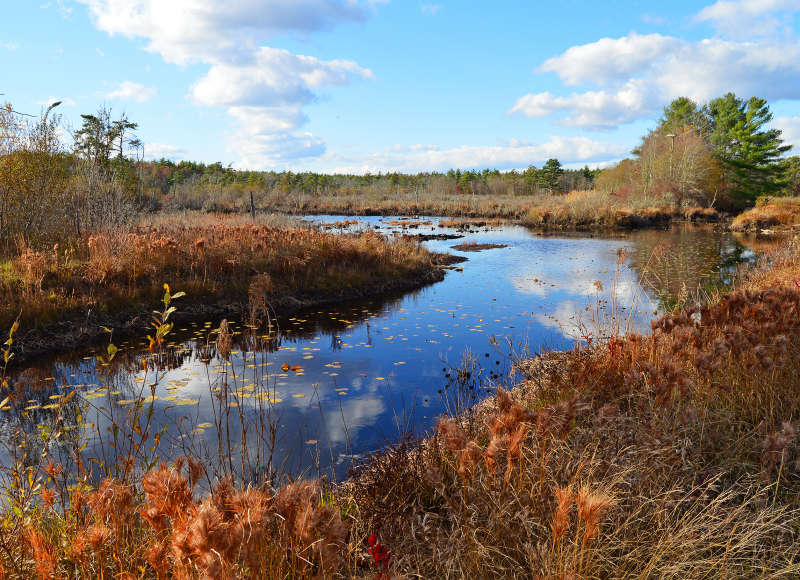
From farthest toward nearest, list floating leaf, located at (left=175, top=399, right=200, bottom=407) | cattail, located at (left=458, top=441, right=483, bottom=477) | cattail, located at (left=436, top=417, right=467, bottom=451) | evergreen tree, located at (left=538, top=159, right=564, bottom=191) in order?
evergreen tree, located at (left=538, top=159, right=564, bottom=191) < floating leaf, located at (left=175, top=399, right=200, bottom=407) < cattail, located at (left=436, top=417, right=467, bottom=451) < cattail, located at (left=458, top=441, right=483, bottom=477)

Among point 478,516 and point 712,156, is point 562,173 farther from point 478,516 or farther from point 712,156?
point 478,516

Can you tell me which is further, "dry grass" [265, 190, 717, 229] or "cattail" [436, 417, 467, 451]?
"dry grass" [265, 190, 717, 229]

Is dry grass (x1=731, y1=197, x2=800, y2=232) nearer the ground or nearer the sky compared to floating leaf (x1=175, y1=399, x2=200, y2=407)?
nearer the sky

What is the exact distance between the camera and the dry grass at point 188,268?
30.2 feet

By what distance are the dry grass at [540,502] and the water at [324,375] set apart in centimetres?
63

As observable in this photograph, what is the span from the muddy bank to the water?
0.56 meters

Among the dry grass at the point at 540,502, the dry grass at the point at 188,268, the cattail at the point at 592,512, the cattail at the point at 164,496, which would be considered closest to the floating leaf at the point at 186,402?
the dry grass at the point at 188,268

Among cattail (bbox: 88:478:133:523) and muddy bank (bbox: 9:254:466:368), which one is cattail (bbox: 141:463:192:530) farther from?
muddy bank (bbox: 9:254:466:368)

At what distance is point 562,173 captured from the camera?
7925cm

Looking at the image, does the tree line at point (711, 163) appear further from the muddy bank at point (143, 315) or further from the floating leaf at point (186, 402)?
the floating leaf at point (186, 402)

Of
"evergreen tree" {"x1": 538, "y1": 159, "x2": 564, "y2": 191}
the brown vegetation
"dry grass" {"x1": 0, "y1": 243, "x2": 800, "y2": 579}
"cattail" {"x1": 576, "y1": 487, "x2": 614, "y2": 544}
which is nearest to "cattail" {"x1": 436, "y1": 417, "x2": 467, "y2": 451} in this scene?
"dry grass" {"x1": 0, "y1": 243, "x2": 800, "y2": 579}

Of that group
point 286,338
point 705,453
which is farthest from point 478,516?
point 286,338

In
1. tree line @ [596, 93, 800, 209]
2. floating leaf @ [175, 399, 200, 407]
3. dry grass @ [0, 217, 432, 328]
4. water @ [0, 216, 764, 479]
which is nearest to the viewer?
water @ [0, 216, 764, 479]

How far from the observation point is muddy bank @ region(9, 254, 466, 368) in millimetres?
8352
